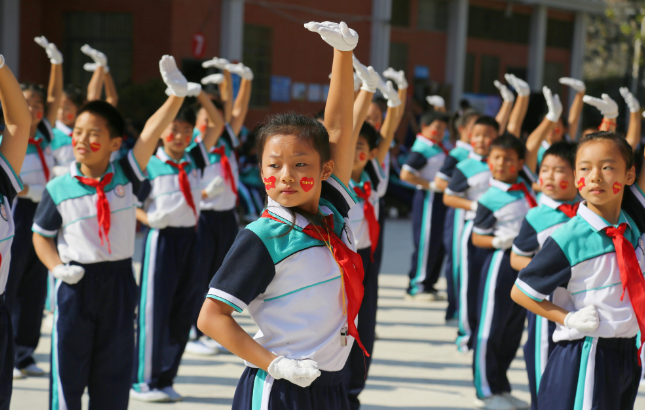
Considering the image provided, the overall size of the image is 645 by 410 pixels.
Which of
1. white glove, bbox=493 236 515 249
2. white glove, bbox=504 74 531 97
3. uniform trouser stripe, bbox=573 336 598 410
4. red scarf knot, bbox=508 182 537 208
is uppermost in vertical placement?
white glove, bbox=504 74 531 97

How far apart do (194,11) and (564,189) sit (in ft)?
33.6

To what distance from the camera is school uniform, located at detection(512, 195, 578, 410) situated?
330cm

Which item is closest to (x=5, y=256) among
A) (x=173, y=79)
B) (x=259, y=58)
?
(x=173, y=79)

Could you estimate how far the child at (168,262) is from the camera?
4051mm

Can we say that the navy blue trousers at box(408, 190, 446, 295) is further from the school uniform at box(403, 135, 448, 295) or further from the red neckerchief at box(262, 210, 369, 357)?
the red neckerchief at box(262, 210, 369, 357)

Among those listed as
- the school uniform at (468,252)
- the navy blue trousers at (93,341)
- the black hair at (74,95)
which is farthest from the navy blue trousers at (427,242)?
the navy blue trousers at (93,341)

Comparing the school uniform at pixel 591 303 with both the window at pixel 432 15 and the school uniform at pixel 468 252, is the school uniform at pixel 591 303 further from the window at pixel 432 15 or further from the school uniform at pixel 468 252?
the window at pixel 432 15

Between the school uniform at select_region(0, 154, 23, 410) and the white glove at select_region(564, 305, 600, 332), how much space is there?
200cm

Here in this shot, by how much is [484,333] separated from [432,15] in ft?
47.3

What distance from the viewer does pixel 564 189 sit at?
3535 millimetres

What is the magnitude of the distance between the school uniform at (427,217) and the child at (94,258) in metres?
3.67

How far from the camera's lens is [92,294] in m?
3.09

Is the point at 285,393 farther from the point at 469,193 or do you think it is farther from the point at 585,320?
the point at 469,193

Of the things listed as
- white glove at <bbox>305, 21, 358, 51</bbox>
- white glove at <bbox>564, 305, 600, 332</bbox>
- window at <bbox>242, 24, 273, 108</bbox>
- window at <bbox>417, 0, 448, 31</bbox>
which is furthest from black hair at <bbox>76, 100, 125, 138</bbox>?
window at <bbox>417, 0, 448, 31</bbox>
